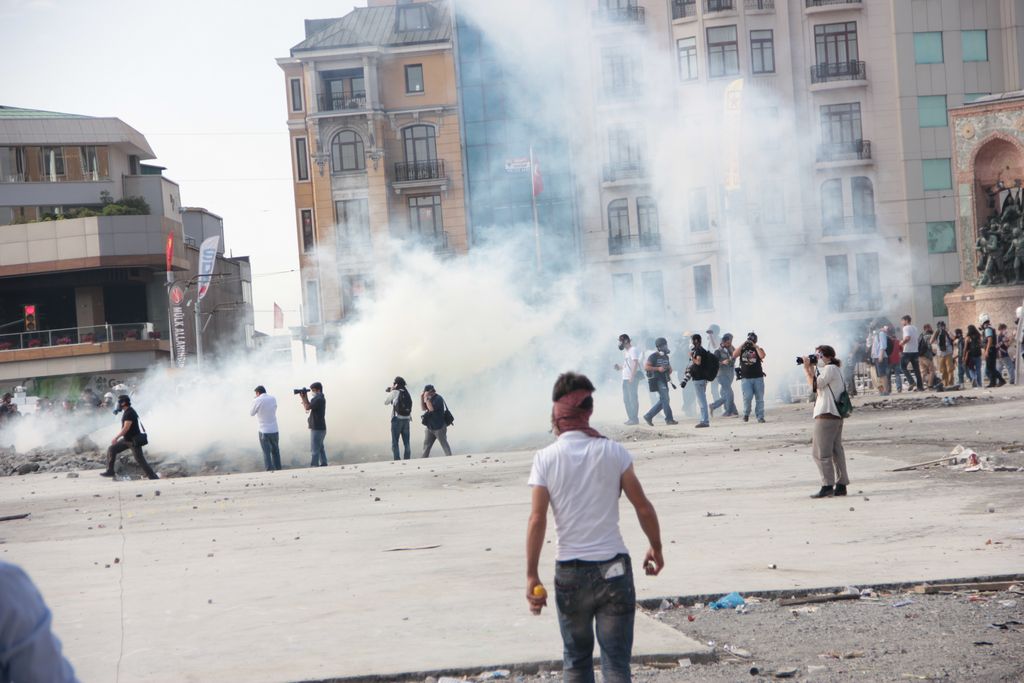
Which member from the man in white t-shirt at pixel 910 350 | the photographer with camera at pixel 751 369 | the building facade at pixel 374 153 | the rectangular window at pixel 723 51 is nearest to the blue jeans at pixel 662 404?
the photographer with camera at pixel 751 369

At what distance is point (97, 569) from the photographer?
432 inches

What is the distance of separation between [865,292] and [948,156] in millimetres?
6750

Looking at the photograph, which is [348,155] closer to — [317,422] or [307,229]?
[307,229]

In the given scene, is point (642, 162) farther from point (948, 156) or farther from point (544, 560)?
point (544, 560)

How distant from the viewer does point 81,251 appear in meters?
58.3

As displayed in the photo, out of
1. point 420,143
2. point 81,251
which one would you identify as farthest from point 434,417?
point 81,251

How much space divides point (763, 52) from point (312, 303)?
69.1 feet

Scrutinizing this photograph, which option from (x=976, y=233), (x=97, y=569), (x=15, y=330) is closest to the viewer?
(x=97, y=569)

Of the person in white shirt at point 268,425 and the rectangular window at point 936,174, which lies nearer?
the person in white shirt at point 268,425

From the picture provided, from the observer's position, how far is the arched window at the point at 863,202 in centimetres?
4878

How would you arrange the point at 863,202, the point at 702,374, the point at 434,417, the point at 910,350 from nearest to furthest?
1. the point at 434,417
2. the point at 702,374
3. the point at 910,350
4. the point at 863,202

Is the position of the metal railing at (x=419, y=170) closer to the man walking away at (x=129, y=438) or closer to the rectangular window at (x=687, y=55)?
the rectangular window at (x=687, y=55)

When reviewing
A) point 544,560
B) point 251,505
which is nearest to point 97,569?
point 544,560

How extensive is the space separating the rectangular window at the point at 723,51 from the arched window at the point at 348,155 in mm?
15044
